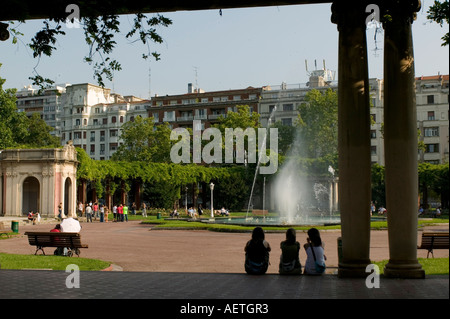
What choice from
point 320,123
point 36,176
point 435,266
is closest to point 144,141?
point 320,123

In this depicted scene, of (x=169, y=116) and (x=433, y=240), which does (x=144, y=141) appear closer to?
(x=169, y=116)

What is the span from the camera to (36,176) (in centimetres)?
5212

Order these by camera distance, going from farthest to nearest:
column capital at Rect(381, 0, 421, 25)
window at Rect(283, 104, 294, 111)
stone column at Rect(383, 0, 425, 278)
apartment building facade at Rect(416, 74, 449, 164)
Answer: window at Rect(283, 104, 294, 111), apartment building facade at Rect(416, 74, 449, 164), column capital at Rect(381, 0, 421, 25), stone column at Rect(383, 0, 425, 278)

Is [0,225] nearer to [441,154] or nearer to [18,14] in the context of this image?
Answer: [18,14]

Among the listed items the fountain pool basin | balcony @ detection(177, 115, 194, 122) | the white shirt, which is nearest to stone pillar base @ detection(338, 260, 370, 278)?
the white shirt

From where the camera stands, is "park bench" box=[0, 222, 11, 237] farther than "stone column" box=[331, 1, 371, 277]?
Yes

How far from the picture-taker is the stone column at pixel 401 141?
10.0 m

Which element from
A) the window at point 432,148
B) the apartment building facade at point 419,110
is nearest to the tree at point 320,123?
the apartment building facade at point 419,110

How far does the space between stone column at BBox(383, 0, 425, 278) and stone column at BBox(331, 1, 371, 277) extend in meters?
0.41

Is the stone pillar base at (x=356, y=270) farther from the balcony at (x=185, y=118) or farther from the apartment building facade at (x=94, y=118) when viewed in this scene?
the apartment building facade at (x=94, y=118)

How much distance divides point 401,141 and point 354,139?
847 mm

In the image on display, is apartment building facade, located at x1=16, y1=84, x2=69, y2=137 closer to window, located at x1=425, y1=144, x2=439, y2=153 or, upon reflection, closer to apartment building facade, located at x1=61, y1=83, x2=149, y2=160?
apartment building facade, located at x1=61, y1=83, x2=149, y2=160

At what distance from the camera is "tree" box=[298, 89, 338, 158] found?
79.2 meters

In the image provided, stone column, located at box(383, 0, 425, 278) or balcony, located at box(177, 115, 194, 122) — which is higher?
balcony, located at box(177, 115, 194, 122)
